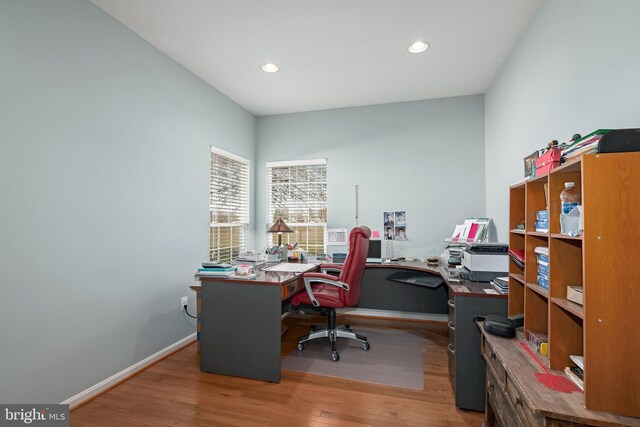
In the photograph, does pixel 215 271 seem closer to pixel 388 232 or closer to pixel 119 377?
pixel 119 377

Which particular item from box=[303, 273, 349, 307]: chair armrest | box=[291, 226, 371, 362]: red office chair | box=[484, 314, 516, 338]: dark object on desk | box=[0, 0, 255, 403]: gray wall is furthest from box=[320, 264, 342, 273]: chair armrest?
box=[484, 314, 516, 338]: dark object on desk

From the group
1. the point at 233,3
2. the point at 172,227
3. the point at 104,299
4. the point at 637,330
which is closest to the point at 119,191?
the point at 172,227

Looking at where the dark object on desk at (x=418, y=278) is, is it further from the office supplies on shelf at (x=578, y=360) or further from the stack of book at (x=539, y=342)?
the office supplies on shelf at (x=578, y=360)

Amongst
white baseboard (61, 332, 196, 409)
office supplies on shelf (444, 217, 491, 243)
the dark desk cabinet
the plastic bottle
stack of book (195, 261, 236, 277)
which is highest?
the plastic bottle

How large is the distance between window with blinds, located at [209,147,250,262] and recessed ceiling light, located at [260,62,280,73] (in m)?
1.09

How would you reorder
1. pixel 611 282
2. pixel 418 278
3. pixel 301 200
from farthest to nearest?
1. pixel 301 200
2. pixel 418 278
3. pixel 611 282

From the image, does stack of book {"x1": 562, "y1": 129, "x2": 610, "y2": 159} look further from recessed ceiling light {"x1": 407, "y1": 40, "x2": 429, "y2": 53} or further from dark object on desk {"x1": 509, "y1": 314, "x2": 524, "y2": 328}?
recessed ceiling light {"x1": 407, "y1": 40, "x2": 429, "y2": 53}

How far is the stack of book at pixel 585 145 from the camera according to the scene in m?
1.04

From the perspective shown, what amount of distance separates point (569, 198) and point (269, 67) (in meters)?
2.73

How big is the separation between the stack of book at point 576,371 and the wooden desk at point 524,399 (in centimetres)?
4

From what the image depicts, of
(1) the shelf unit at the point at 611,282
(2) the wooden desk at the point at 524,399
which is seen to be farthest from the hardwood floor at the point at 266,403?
(1) the shelf unit at the point at 611,282

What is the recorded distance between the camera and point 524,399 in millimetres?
1077

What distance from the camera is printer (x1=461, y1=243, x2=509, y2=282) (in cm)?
217

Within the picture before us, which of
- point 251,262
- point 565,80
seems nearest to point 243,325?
point 251,262
